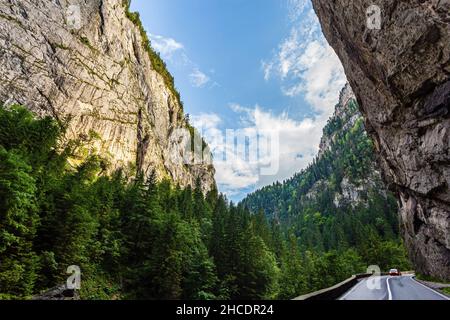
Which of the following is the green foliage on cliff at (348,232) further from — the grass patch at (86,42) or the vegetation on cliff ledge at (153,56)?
the grass patch at (86,42)

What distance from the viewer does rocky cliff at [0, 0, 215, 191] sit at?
2080 inches

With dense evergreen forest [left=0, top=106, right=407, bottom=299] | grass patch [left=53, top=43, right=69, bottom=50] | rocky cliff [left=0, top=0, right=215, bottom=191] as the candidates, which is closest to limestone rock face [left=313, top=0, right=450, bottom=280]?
dense evergreen forest [left=0, top=106, right=407, bottom=299]

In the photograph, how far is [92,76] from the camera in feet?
219

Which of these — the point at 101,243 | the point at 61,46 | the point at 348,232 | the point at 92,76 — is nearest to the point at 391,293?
the point at 101,243

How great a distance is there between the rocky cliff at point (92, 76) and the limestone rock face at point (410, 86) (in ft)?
165

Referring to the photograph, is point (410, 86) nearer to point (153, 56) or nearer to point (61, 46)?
point (61, 46)

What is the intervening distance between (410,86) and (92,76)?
6502 centimetres

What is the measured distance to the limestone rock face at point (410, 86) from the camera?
59.6 ft

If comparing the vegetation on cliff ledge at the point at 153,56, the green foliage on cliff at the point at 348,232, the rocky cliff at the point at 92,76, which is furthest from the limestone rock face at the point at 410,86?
the vegetation on cliff ledge at the point at 153,56

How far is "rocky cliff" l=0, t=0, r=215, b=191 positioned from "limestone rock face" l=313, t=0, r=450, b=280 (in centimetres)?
5044

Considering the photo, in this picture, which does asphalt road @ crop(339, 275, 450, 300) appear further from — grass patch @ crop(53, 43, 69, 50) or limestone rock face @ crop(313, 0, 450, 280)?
grass patch @ crop(53, 43, 69, 50)

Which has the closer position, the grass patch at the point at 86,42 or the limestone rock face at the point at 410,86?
the limestone rock face at the point at 410,86

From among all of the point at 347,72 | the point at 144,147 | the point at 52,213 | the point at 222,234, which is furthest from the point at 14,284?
the point at 144,147

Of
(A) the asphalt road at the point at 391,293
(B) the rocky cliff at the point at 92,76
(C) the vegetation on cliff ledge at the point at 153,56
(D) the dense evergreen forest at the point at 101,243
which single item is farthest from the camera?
(C) the vegetation on cliff ledge at the point at 153,56
